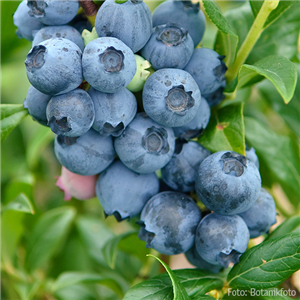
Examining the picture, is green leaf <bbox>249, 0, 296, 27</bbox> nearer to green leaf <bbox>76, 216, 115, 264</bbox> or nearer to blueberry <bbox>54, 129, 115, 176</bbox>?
blueberry <bbox>54, 129, 115, 176</bbox>

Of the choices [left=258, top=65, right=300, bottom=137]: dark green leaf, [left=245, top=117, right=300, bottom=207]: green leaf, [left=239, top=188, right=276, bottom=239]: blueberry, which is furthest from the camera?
[left=258, top=65, right=300, bottom=137]: dark green leaf

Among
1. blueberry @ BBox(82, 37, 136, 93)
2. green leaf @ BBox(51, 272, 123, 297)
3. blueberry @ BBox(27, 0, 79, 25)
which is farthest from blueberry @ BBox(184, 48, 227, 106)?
green leaf @ BBox(51, 272, 123, 297)

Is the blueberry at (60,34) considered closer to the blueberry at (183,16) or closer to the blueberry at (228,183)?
the blueberry at (183,16)

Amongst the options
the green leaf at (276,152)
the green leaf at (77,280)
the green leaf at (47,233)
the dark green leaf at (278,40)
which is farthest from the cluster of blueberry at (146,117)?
the green leaf at (47,233)

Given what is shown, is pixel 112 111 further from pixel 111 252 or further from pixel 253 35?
pixel 111 252

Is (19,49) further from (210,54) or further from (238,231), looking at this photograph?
(238,231)

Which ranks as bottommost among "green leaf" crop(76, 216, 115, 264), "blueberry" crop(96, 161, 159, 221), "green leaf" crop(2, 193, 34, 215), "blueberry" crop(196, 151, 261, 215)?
"green leaf" crop(76, 216, 115, 264)

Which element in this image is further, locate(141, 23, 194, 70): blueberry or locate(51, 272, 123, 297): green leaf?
locate(51, 272, 123, 297): green leaf
